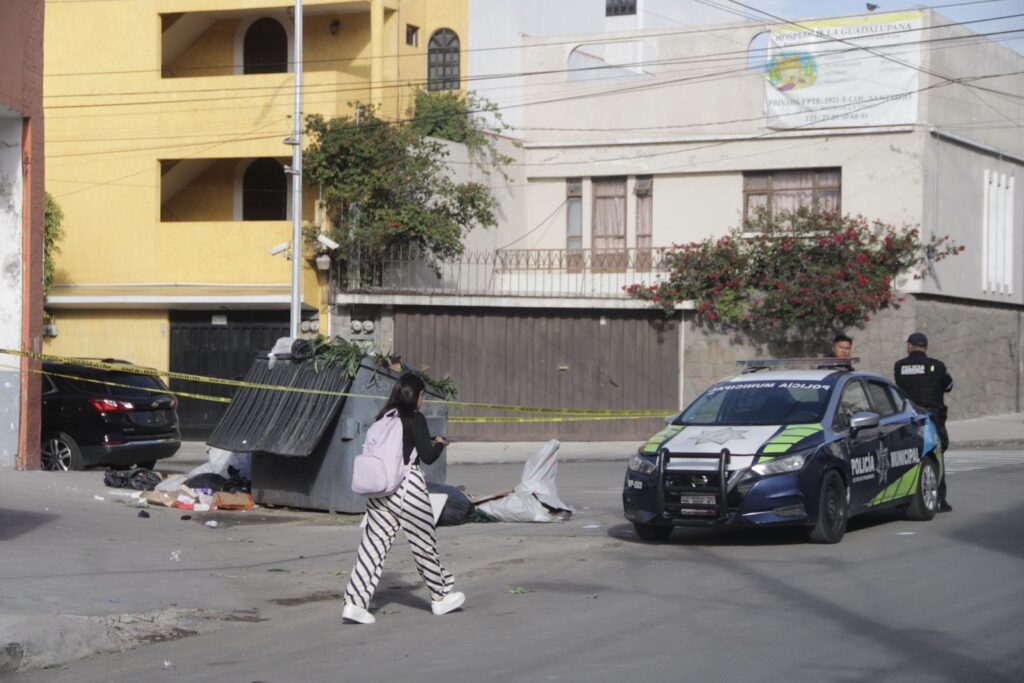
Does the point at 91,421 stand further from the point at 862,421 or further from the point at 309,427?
the point at 862,421

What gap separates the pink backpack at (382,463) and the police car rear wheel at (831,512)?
4273mm

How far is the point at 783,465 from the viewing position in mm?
11523

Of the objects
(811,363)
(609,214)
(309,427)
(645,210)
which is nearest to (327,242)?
(609,214)

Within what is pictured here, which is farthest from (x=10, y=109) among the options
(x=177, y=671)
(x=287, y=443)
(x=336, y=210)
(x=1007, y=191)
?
(x=1007, y=191)

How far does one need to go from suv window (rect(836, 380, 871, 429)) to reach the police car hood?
1.53ft

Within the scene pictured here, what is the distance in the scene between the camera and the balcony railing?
94.7ft

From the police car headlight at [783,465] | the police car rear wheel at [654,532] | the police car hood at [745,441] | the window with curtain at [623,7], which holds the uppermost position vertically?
the window with curtain at [623,7]

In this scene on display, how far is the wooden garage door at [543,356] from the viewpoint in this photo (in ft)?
94.8

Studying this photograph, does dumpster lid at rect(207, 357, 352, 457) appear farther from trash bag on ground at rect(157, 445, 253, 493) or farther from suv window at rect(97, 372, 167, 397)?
suv window at rect(97, 372, 167, 397)

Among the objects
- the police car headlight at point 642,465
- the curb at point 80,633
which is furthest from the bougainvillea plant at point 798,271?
the curb at point 80,633

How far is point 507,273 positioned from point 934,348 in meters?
9.23

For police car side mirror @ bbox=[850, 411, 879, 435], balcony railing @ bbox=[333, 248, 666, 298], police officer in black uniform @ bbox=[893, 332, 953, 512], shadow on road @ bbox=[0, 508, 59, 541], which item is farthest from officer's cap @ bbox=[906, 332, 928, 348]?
balcony railing @ bbox=[333, 248, 666, 298]

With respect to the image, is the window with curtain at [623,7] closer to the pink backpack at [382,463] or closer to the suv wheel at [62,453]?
the suv wheel at [62,453]

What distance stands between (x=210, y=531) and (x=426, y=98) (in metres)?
17.9
